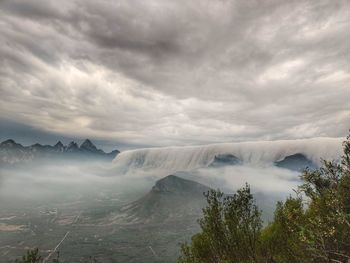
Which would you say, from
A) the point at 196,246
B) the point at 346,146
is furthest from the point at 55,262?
the point at 346,146

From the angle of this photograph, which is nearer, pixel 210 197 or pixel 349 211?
pixel 349 211

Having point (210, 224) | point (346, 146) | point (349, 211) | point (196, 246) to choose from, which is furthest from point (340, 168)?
point (196, 246)

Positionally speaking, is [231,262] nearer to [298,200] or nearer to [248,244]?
[248,244]

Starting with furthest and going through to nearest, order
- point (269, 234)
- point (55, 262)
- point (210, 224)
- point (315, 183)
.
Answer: point (269, 234) → point (315, 183) → point (210, 224) → point (55, 262)

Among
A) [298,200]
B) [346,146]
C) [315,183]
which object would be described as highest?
[346,146]

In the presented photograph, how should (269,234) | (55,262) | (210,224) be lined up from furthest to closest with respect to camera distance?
(269,234)
(210,224)
(55,262)

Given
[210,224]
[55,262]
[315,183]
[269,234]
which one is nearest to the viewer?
[55,262]

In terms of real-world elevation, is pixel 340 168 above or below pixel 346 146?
below

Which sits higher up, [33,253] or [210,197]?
[210,197]

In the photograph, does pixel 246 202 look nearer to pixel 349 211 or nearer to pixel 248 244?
pixel 248 244
